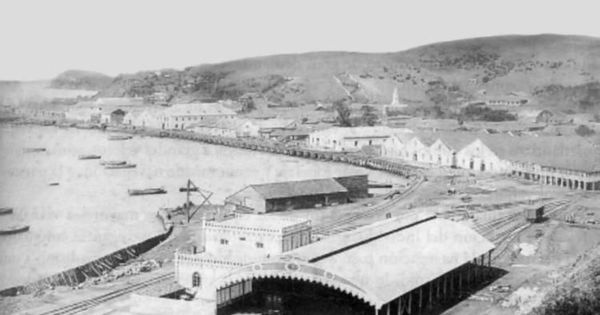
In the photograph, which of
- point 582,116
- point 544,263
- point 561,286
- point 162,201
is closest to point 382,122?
point 582,116

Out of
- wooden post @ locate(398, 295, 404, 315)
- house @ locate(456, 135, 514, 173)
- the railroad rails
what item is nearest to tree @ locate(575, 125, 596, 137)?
house @ locate(456, 135, 514, 173)

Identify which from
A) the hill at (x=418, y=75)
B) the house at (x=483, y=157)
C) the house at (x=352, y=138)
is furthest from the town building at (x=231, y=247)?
the hill at (x=418, y=75)

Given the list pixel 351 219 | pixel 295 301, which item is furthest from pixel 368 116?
pixel 295 301

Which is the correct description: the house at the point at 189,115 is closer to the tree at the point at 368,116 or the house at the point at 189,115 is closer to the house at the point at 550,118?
the tree at the point at 368,116

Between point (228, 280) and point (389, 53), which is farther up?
point (389, 53)

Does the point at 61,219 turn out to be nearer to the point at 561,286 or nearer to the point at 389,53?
the point at 561,286

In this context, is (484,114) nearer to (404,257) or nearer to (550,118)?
(550,118)
